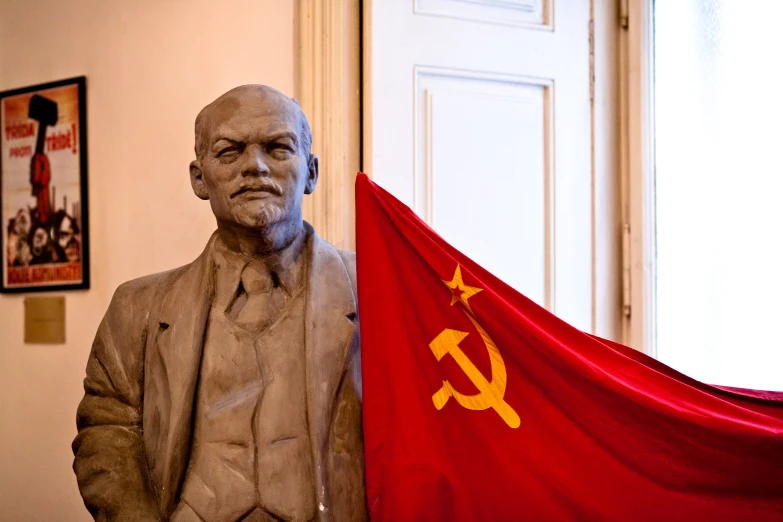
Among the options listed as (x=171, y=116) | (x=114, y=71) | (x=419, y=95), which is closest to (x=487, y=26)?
(x=419, y=95)

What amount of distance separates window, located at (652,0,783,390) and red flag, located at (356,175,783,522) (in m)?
0.92

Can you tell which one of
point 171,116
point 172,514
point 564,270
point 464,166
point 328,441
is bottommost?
point 172,514

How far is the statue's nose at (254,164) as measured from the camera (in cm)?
178

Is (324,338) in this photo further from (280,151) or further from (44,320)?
(44,320)

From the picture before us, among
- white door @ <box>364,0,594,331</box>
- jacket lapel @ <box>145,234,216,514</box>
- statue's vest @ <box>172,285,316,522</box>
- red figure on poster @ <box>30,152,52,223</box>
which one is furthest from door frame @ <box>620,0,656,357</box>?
red figure on poster @ <box>30,152,52,223</box>

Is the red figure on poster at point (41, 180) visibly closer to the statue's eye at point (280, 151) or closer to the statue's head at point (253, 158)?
the statue's head at point (253, 158)

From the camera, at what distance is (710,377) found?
2766mm

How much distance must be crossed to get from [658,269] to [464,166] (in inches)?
27.7

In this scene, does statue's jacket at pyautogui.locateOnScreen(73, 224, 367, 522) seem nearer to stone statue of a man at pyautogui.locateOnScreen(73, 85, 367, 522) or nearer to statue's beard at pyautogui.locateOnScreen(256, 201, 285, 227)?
stone statue of a man at pyautogui.locateOnScreen(73, 85, 367, 522)

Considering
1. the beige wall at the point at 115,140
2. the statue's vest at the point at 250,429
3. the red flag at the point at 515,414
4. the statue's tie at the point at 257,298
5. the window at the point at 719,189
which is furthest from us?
→ the beige wall at the point at 115,140

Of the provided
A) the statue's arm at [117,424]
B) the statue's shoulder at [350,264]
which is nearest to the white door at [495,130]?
the statue's shoulder at [350,264]

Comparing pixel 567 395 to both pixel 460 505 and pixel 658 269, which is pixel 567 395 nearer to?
pixel 460 505

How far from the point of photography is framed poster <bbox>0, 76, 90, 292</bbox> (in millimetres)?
2982

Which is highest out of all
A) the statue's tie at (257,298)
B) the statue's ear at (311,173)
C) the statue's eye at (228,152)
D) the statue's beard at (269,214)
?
the statue's eye at (228,152)
